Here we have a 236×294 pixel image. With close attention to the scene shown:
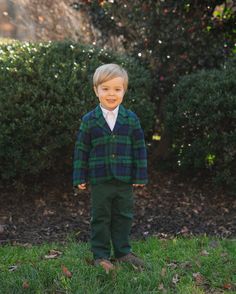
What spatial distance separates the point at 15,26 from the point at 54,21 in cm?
185

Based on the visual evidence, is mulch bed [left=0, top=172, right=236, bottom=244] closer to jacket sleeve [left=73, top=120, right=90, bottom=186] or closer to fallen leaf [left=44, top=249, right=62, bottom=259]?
fallen leaf [left=44, top=249, right=62, bottom=259]

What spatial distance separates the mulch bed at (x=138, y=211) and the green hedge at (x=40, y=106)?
340 millimetres

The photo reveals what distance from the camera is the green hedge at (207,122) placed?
575cm

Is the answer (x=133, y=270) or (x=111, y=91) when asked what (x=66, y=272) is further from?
(x=111, y=91)

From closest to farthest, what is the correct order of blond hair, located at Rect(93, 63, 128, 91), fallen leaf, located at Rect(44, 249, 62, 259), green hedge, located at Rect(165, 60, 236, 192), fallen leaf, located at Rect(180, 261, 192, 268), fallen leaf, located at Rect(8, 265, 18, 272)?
blond hair, located at Rect(93, 63, 128, 91) → fallen leaf, located at Rect(8, 265, 18, 272) → fallen leaf, located at Rect(180, 261, 192, 268) → fallen leaf, located at Rect(44, 249, 62, 259) → green hedge, located at Rect(165, 60, 236, 192)

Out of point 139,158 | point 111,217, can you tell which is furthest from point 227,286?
point 139,158

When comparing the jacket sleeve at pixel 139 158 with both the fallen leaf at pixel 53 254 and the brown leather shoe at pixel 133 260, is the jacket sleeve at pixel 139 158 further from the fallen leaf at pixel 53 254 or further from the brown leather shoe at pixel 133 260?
the fallen leaf at pixel 53 254

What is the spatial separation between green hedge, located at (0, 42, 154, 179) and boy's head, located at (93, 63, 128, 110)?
1504 mm

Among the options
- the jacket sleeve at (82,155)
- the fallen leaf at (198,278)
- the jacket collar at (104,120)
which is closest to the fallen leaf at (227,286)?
the fallen leaf at (198,278)

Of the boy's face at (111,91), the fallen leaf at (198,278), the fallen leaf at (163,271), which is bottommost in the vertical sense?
the fallen leaf at (198,278)

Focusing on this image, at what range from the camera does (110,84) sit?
3.83m

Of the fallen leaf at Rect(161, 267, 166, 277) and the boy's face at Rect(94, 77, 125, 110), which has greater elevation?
the boy's face at Rect(94, 77, 125, 110)

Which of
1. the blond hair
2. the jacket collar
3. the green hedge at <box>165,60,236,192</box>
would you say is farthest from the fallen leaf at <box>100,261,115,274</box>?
the green hedge at <box>165,60,236,192</box>

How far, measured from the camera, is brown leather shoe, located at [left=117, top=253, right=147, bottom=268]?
414 cm
